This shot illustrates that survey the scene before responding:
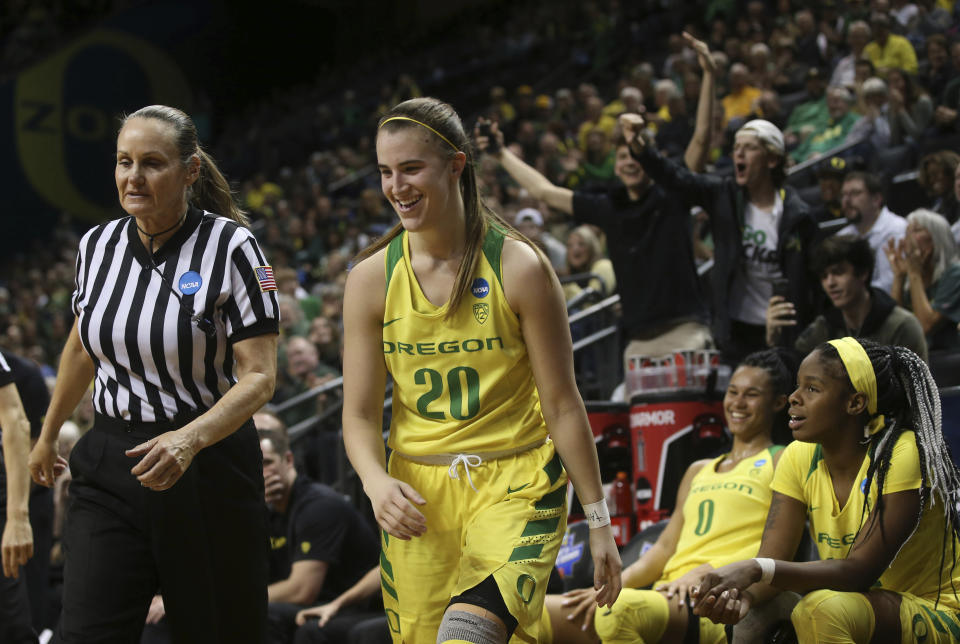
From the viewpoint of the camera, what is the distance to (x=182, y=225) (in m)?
3.33

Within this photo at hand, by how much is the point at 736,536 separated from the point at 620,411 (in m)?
1.41

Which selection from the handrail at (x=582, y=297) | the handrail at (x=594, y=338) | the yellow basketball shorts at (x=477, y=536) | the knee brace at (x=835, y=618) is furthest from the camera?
the handrail at (x=582, y=297)

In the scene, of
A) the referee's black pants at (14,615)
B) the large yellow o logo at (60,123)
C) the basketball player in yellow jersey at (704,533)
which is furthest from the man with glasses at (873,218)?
the large yellow o logo at (60,123)

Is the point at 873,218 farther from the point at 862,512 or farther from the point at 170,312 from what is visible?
the point at 170,312

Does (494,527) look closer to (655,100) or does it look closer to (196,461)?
(196,461)

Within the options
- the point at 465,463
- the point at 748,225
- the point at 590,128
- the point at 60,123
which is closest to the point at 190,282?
the point at 465,463

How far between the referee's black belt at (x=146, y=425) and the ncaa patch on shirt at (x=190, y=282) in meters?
0.34

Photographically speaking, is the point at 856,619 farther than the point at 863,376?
No

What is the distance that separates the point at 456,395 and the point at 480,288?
29 centimetres

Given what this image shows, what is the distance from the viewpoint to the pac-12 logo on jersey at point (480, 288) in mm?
2947

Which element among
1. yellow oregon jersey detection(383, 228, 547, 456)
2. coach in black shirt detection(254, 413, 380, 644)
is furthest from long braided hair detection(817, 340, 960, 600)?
coach in black shirt detection(254, 413, 380, 644)

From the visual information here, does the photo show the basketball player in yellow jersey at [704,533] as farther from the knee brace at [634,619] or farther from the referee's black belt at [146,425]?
the referee's black belt at [146,425]

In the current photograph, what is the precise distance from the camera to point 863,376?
387cm

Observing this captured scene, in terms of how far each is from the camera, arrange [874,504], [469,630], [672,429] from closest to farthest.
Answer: [469,630]
[874,504]
[672,429]
